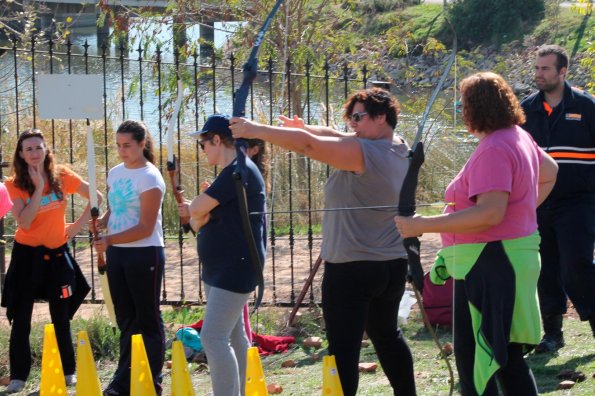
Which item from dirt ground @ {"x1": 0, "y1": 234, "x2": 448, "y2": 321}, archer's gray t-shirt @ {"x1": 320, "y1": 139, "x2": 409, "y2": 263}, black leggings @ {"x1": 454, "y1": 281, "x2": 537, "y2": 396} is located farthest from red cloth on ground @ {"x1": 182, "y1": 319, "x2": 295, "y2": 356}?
black leggings @ {"x1": 454, "y1": 281, "x2": 537, "y2": 396}

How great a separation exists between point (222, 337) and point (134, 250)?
95cm

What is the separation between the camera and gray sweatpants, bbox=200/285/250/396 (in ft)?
15.2

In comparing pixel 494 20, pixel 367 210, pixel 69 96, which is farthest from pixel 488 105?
pixel 494 20

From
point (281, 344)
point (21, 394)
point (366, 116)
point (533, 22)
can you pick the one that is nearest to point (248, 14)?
point (281, 344)

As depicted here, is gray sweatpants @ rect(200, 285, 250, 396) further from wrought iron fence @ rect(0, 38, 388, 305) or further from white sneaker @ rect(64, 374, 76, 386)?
wrought iron fence @ rect(0, 38, 388, 305)

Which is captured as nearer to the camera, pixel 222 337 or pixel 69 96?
pixel 222 337

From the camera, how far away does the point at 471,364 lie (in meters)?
4.02

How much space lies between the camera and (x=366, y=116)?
173 inches

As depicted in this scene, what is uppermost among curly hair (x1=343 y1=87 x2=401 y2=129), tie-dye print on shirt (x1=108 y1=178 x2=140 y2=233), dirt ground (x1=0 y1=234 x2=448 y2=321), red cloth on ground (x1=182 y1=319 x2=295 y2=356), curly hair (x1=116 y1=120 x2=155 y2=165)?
curly hair (x1=343 y1=87 x2=401 y2=129)

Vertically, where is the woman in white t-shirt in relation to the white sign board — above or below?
below

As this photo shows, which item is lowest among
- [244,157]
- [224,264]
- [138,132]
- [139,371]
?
[139,371]

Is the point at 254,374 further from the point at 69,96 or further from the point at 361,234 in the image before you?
the point at 69,96

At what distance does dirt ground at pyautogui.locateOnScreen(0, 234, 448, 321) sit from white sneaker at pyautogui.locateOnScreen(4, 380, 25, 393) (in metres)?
1.18

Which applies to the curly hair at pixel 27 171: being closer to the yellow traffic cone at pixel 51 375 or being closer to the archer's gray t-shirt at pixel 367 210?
the yellow traffic cone at pixel 51 375
